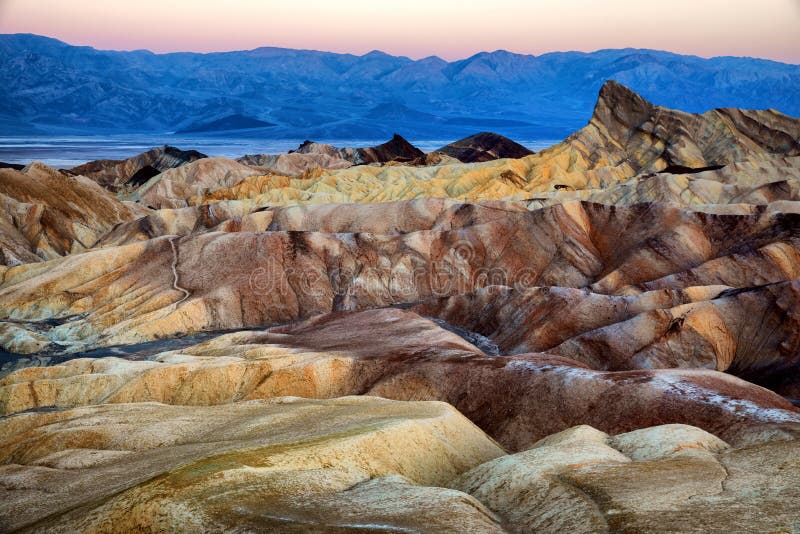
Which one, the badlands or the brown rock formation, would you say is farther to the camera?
the brown rock formation

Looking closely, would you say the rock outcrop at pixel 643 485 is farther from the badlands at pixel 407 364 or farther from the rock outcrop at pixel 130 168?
the rock outcrop at pixel 130 168

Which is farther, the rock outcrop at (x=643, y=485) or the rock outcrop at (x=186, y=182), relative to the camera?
the rock outcrop at (x=186, y=182)

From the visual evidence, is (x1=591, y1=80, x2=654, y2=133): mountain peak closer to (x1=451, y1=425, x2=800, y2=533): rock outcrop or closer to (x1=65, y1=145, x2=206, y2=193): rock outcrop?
(x1=65, y1=145, x2=206, y2=193): rock outcrop

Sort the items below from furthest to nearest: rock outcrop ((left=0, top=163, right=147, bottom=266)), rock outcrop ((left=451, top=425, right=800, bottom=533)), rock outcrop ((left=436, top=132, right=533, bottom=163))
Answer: rock outcrop ((left=436, top=132, right=533, bottom=163))
rock outcrop ((left=0, top=163, right=147, bottom=266))
rock outcrop ((left=451, top=425, right=800, bottom=533))

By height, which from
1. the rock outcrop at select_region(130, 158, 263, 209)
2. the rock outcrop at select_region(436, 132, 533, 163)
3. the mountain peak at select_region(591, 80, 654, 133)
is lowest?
the rock outcrop at select_region(130, 158, 263, 209)

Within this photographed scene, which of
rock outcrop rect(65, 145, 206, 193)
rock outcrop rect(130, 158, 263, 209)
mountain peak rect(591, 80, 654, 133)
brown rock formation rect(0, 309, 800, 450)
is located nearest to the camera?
brown rock formation rect(0, 309, 800, 450)

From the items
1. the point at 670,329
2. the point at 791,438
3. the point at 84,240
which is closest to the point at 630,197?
the point at 670,329

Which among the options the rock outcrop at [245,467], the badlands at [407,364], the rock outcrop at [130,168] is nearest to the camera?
the rock outcrop at [245,467]

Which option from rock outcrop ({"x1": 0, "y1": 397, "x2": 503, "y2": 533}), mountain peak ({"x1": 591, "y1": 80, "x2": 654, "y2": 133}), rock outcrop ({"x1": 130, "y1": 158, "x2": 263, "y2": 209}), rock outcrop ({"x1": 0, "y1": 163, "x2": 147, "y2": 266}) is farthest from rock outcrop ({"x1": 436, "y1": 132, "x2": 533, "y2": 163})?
rock outcrop ({"x1": 0, "y1": 397, "x2": 503, "y2": 533})

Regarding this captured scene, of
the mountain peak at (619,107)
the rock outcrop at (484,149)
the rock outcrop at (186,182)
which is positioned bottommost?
the rock outcrop at (186,182)

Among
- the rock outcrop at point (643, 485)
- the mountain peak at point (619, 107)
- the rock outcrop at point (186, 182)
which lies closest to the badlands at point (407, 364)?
the rock outcrop at point (643, 485)

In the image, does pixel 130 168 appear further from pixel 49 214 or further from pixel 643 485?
pixel 643 485

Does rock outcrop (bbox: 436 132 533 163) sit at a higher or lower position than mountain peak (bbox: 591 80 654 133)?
lower

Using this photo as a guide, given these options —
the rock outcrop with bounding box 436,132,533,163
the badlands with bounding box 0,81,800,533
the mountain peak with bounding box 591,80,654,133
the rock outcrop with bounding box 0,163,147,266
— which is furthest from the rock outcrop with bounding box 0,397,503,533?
the rock outcrop with bounding box 436,132,533,163
